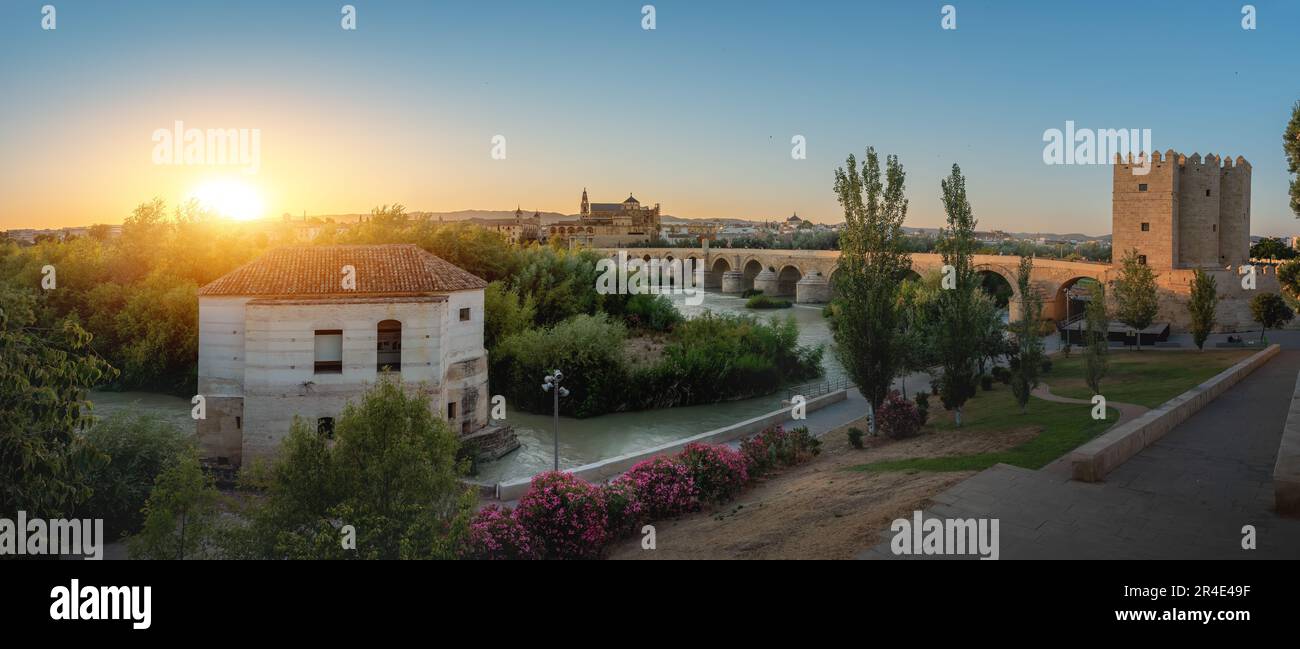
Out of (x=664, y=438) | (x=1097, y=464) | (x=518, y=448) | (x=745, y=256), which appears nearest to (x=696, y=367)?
(x=664, y=438)

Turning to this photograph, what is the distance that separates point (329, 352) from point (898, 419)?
44.0ft

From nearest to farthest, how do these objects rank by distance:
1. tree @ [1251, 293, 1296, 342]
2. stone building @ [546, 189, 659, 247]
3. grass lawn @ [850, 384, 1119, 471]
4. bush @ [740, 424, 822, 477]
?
grass lawn @ [850, 384, 1119, 471], bush @ [740, 424, 822, 477], tree @ [1251, 293, 1296, 342], stone building @ [546, 189, 659, 247]

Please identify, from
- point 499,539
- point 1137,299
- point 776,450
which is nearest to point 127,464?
point 499,539

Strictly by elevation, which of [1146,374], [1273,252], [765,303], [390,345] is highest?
[1273,252]

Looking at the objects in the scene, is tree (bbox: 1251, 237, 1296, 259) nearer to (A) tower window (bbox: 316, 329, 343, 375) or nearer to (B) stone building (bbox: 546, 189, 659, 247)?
(A) tower window (bbox: 316, 329, 343, 375)

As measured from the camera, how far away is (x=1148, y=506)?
10.2 metres

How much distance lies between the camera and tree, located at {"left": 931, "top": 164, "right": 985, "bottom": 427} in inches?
779

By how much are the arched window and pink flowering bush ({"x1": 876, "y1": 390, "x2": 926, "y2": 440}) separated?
11.6 m

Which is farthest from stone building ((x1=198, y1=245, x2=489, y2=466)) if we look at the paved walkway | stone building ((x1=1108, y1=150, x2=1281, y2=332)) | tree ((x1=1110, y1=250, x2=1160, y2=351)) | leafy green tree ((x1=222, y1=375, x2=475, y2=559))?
stone building ((x1=1108, y1=150, x2=1281, y2=332))

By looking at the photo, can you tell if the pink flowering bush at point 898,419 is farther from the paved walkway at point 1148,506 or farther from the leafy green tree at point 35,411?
the leafy green tree at point 35,411

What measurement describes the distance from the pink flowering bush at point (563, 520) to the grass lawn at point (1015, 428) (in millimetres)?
5643

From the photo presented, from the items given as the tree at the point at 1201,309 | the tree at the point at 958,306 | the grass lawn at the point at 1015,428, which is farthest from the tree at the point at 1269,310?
the tree at the point at 958,306

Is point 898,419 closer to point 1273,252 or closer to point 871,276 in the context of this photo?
point 871,276

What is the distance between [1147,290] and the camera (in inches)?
1339
